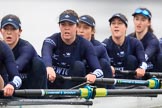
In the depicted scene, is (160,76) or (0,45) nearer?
(0,45)

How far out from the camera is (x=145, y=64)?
5.95 metres

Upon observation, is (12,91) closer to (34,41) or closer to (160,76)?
(160,76)

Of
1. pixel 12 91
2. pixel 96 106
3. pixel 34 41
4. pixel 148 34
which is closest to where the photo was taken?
pixel 12 91

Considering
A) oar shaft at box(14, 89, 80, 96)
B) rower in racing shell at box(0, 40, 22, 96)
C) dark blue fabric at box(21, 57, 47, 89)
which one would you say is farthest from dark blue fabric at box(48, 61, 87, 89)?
rower in racing shell at box(0, 40, 22, 96)

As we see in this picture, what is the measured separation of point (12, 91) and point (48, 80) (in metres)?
0.97

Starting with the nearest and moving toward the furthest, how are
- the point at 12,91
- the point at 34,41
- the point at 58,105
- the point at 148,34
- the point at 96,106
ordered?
1. the point at 12,91
2. the point at 58,105
3. the point at 96,106
4. the point at 148,34
5. the point at 34,41

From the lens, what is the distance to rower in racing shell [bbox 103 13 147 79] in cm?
589

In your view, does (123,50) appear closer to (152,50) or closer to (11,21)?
(152,50)

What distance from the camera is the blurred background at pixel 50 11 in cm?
870

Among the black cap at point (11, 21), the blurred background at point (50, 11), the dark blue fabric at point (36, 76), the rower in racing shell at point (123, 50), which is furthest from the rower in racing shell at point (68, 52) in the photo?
the blurred background at point (50, 11)

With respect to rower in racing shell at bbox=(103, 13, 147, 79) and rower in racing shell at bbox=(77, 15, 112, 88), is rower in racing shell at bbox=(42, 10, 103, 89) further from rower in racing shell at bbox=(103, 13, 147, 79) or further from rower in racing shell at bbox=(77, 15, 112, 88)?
rower in racing shell at bbox=(103, 13, 147, 79)

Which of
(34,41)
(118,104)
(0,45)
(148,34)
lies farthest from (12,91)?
(34,41)

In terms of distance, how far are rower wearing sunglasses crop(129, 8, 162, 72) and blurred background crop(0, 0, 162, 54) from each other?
232 cm

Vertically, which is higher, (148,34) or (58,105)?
(148,34)
